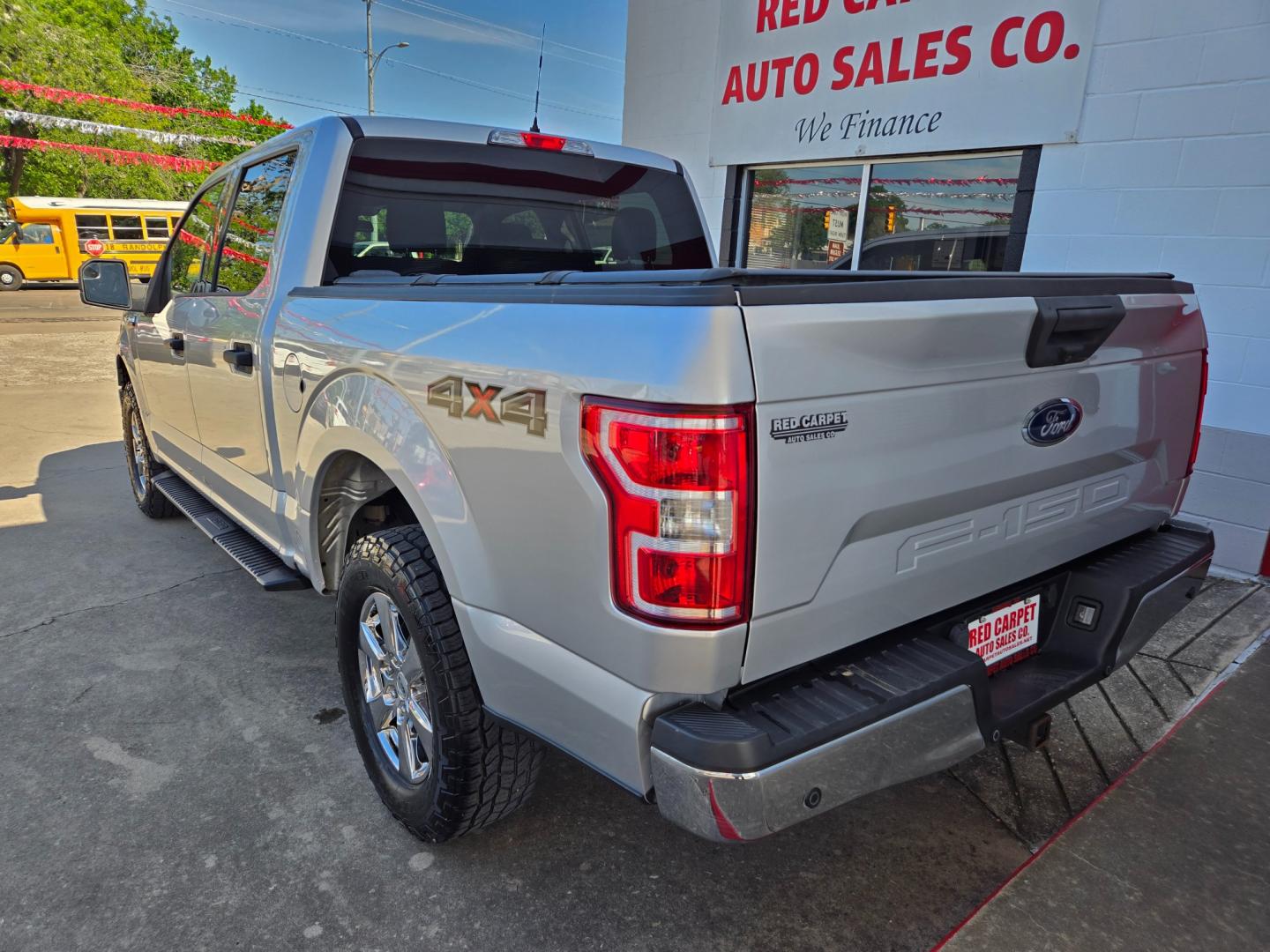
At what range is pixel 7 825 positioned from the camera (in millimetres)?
2521

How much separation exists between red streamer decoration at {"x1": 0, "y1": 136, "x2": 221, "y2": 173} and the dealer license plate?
2931cm

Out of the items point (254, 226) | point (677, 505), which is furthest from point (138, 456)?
point (677, 505)

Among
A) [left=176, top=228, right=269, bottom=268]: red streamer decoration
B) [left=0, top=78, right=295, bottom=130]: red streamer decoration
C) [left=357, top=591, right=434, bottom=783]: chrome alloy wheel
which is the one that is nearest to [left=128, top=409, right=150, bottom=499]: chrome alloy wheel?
[left=176, top=228, right=269, bottom=268]: red streamer decoration

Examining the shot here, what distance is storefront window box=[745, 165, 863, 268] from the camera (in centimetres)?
673

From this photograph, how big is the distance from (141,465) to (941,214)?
5592 mm

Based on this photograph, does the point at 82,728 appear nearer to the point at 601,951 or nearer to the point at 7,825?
the point at 7,825

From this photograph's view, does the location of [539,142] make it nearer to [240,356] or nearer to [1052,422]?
[240,356]

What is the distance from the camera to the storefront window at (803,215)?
22.1 ft

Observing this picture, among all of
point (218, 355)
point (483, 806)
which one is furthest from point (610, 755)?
point (218, 355)

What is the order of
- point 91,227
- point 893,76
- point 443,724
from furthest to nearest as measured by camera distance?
point 91,227 → point 893,76 → point 443,724

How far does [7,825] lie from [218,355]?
179 cm

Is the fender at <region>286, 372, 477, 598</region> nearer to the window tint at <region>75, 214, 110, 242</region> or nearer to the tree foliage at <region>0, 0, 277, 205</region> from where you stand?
the window tint at <region>75, 214, 110, 242</region>

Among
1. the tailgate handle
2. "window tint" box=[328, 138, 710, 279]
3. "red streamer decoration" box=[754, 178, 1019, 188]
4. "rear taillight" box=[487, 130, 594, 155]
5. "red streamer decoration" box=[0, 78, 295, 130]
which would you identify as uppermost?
"red streamer decoration" box=[0, 78, 295, 130]

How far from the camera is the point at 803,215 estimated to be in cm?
709
